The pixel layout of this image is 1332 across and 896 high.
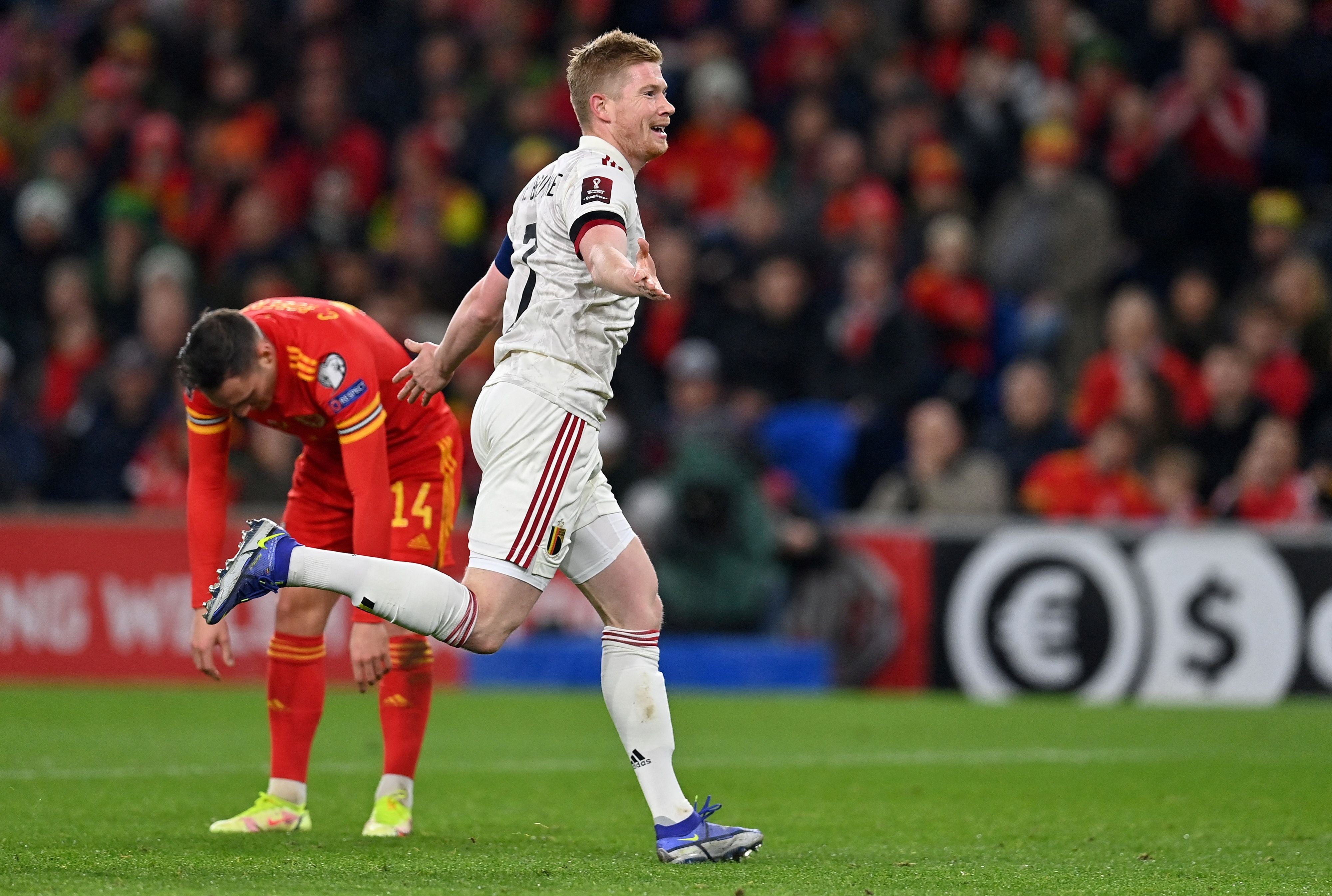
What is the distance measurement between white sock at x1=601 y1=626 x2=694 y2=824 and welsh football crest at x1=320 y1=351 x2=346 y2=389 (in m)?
1.23

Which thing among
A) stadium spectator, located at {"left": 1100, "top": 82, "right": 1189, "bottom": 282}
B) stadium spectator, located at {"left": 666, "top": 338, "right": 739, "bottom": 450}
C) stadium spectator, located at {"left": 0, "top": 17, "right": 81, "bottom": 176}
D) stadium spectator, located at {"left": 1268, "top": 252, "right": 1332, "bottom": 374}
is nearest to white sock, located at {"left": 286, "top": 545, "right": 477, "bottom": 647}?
stadium spectator, located at {"left": 666, "top": 338, "right": 739, "bottom": 450}

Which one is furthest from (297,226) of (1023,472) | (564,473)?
(564,473)

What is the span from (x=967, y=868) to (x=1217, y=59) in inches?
401

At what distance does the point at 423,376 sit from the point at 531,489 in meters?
0.67

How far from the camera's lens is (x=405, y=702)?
Result: 6.48 meters

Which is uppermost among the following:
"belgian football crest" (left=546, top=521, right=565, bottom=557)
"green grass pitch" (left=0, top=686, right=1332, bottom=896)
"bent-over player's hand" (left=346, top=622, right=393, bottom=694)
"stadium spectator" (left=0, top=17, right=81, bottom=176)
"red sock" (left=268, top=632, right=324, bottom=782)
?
"stadium spectator" (left=0, top=17, right=81, bottom=176)

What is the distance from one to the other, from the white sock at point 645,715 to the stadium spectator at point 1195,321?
873cm

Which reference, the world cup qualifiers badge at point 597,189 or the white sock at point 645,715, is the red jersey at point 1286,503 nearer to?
the white sock at point 645,715

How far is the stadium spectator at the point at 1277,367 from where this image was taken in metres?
13.1

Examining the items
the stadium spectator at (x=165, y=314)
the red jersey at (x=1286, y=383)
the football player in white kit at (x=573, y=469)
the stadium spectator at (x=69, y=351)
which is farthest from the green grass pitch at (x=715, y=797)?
the stadium spectator at (x=69, y=351)

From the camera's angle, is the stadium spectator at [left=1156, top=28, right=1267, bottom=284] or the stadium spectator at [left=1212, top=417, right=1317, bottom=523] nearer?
the stadium spectator at [left=1212, top=417, right=1317, bottom=523]

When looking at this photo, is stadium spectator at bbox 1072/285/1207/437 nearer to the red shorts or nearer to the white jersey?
the red shorts

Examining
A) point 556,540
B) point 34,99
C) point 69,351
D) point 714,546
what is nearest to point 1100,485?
point 714,546

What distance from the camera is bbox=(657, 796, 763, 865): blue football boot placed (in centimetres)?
553
